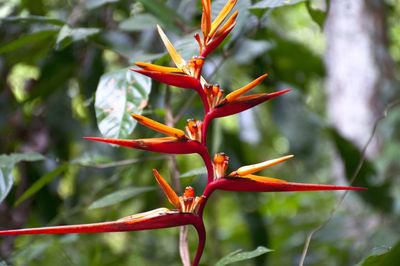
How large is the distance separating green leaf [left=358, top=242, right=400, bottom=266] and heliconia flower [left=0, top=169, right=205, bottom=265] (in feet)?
0.51

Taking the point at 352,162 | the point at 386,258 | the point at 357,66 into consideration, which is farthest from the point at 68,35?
the point at 357,66

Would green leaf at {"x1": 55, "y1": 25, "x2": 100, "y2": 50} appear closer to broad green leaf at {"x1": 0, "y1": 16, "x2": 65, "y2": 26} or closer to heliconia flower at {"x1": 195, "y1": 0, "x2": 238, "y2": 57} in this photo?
broad green leaf at {"x1": 0, "y1": 16, "x2": 65, "y2": 26}

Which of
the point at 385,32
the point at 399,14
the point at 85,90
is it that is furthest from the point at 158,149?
the point at 399,14

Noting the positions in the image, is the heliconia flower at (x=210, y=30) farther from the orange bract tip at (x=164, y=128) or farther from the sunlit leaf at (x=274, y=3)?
the sunlit leaf at (x=274, y=3)

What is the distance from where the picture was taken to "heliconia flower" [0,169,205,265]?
0.42 meters

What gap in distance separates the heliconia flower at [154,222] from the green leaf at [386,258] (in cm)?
16

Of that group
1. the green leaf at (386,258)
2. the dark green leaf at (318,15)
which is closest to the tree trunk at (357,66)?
the dark green leaf at (318,15)

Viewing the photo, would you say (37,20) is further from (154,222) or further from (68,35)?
(154,222)

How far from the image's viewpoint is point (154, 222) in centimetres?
44

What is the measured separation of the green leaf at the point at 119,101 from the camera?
0.67m

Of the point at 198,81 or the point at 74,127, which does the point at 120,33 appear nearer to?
the point at 74,127

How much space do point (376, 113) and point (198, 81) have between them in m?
1.26

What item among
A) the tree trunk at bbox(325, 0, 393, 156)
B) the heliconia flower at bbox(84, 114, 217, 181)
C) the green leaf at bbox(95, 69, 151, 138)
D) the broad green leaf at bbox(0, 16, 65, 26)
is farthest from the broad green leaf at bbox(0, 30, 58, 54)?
the tree trunk at bbox(325, 0, 393, 156)

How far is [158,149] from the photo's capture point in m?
0.45
